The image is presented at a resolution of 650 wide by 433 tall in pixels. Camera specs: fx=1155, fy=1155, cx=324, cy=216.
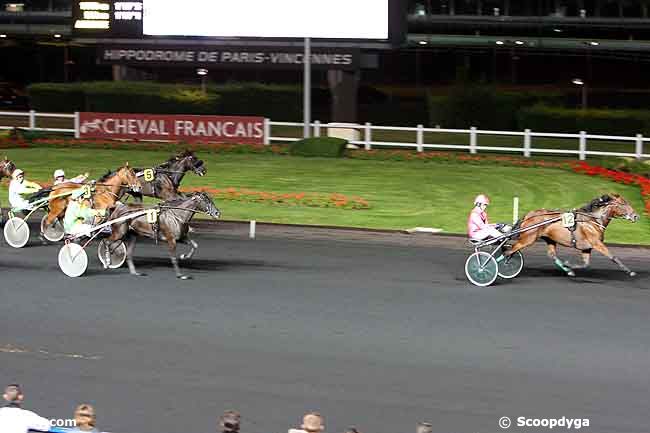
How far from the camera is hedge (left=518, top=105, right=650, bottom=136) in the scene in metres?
37.3

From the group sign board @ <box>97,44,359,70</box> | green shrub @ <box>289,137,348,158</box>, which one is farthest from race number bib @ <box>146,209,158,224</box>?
sign board @ <box>97,44,359,70</box>

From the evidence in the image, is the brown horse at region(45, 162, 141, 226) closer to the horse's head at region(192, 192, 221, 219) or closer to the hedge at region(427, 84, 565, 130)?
the horse's head at region(192, 192, 221, 219)

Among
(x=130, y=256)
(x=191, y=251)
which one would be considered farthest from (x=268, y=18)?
(x=130, y=256)

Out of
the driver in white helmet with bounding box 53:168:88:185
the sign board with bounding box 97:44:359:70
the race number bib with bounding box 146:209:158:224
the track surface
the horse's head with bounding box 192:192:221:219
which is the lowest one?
the track surface

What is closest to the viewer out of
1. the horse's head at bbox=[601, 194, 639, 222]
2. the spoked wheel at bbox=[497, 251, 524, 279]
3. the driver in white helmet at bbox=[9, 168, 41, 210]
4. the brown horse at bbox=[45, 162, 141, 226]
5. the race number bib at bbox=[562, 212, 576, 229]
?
the race number bib at bbox=[562, 212, 576, 229]

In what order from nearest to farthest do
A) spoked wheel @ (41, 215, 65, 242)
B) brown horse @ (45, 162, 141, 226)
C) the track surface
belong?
the track surface → brown horse @ (45, 162, 141, 226) → spoked wheel @ (41, 215, 65, 242)

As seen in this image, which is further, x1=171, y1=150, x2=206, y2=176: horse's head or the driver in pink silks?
x1=171, y1=150, x2=206, y2=176: horse's head

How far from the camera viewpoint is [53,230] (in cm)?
1883

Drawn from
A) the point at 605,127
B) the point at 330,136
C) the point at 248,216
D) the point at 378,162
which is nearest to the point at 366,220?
the point at 248,216

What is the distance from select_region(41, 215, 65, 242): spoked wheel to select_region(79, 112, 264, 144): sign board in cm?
1362

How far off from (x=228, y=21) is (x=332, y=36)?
3.12 m

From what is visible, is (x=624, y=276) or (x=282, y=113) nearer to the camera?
(x=624, y=276)

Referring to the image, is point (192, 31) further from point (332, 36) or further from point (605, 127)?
point (605, 127)

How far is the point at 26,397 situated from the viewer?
1091 centimetres
